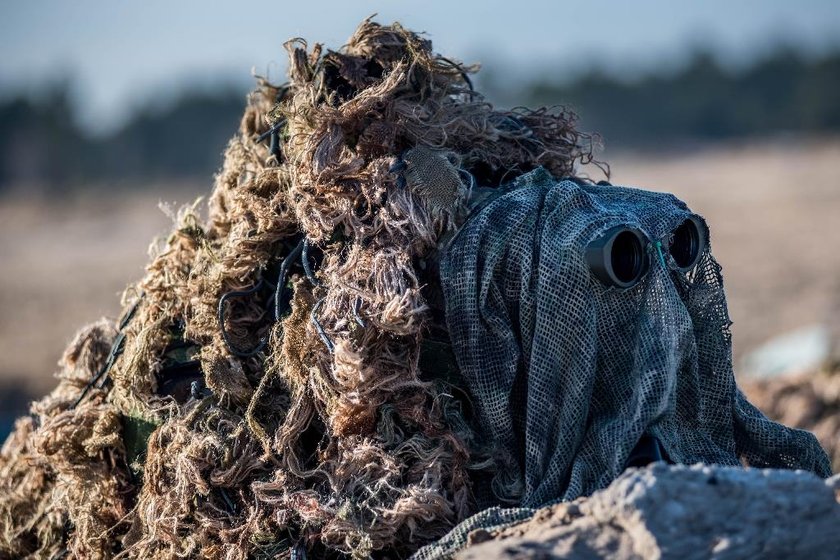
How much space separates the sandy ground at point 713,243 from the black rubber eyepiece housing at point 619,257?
6.53ft

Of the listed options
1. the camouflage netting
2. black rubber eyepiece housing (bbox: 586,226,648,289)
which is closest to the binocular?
black rubber eyepiece housing (bbox: 586,226,648,289)

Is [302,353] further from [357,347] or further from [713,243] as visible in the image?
[713,243]

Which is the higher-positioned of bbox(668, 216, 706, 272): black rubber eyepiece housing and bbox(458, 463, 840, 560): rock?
bbox(668, 216, 706, 272): black rubber eyepiece housing

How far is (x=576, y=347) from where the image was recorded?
3105mm

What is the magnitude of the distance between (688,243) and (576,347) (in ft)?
1.77

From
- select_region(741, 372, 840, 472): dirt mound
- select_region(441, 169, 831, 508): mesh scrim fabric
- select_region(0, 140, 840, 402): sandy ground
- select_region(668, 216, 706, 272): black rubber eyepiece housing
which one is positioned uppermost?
select_region(0, 140, 840, 402): sandy ground

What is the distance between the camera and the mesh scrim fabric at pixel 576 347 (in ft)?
10.1

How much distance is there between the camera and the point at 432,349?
10.7 ft

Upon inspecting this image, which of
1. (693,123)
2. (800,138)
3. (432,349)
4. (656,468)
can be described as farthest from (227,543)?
(693,123)

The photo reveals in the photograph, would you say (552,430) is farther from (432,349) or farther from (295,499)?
(295,499)

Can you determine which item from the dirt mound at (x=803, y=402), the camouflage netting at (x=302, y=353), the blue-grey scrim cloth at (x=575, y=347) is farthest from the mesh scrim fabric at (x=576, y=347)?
the dirt mound at (x=803, y=402)

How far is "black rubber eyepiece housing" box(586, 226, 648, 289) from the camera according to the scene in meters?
3.02

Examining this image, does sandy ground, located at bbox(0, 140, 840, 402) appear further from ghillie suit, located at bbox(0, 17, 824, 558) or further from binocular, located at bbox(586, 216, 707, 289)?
binocular, located at bbox(586, 216, 707, 289)

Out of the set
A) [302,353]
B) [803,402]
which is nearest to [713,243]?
[803,402]
